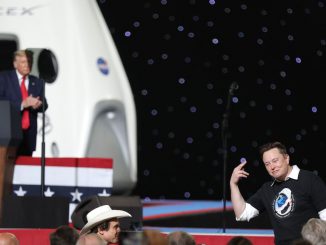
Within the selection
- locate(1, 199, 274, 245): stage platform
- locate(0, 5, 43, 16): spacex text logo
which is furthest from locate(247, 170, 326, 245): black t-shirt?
locate(0, 5, 43, 16): spacex text logo

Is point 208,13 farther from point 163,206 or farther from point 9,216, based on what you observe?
point 9,216

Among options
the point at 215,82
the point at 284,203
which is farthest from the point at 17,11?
the point at 284,203

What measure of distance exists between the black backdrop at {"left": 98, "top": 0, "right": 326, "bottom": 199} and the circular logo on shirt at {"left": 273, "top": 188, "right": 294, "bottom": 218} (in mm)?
8232

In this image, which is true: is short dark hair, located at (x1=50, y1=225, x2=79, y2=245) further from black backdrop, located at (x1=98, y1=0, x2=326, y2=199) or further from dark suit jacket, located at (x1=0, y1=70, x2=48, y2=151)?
black backdrop, located at (x1=98, y1=0, x2=326, y2=199)

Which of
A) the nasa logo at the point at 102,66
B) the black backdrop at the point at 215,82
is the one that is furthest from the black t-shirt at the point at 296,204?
the black backdrop at the point at 215,82

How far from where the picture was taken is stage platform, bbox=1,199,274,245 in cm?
795

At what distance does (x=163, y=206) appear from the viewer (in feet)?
49.4

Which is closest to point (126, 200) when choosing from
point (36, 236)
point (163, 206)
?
point (36, 236)

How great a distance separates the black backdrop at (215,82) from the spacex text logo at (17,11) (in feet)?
10.6

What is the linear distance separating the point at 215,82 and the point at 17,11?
3945 millimetres

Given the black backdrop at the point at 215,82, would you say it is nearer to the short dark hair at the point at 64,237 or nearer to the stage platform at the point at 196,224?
the stage platform at the point at 196,224

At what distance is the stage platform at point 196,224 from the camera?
7.95m

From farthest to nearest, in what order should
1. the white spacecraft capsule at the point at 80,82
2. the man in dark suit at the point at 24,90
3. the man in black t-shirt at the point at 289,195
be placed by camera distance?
the white spacecraft capsule at the point at 80,82 → the man in dark suit at the point at 24,90 → the man in black t-shirt at the point at 289,195

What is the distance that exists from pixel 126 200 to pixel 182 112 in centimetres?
758
